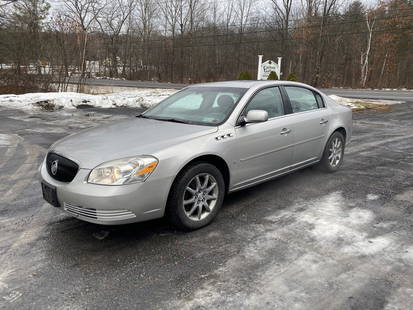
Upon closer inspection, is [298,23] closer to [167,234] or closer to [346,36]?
[346,36]

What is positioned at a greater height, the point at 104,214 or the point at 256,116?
the point at 256,116

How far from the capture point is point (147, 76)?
45406 millimetres

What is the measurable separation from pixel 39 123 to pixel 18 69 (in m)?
9.13

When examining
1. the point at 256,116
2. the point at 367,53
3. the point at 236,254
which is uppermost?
the point at 367,53

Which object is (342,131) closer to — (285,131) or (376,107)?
(285,131)

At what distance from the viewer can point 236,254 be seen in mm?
3125

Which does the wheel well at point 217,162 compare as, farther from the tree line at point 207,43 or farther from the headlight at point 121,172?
the tree line at point 207,43

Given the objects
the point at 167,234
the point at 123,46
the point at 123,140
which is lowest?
the point at 167,234

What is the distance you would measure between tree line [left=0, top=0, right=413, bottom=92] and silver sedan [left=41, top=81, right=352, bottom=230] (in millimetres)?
16029

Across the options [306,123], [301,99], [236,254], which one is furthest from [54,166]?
[301,99]

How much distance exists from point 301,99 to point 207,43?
3958 centimetres

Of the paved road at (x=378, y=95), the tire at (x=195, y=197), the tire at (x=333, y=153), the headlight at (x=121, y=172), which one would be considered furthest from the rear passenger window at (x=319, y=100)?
the paved road at (x=378, y=95)

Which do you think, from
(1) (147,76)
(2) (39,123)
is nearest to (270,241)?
(2) (39,123)

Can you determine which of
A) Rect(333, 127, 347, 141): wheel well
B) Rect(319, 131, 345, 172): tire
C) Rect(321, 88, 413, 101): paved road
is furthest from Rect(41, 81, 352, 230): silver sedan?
Rect(321, 88, 413, 101): paved road
